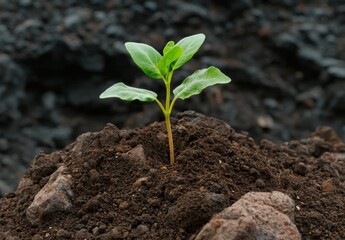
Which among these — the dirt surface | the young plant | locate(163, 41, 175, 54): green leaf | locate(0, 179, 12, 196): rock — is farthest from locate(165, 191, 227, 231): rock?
locate(0, 179, 12, 196): rock

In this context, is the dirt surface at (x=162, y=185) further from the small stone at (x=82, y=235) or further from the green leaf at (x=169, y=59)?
the green leaf at (x=169, y=59)

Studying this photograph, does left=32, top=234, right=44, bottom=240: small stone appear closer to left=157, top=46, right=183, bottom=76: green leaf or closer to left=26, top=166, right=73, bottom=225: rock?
left=26, top=166, right=73, bottom=225: rock

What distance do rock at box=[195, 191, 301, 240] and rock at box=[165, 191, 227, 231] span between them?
0.04 meters

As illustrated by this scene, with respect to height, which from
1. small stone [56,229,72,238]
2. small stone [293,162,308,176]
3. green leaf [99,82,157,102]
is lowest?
small stone [293,162,308,176]

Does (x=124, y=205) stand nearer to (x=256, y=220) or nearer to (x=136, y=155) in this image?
(x=136, y=155)

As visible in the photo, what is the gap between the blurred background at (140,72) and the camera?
5.54m

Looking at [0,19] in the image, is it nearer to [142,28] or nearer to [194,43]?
[142,28]

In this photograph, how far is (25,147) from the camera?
5.35 metres

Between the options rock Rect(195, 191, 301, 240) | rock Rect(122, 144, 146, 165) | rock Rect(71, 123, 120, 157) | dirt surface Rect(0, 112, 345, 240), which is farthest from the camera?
rock Rect(71, 123, 120, 157)

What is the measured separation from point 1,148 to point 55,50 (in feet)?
3.11

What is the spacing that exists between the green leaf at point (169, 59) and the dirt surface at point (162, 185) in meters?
0.28

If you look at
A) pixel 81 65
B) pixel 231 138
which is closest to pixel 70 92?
pixel 81 65

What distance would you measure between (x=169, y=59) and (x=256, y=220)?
0.59 meters

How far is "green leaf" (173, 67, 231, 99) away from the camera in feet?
7.38
